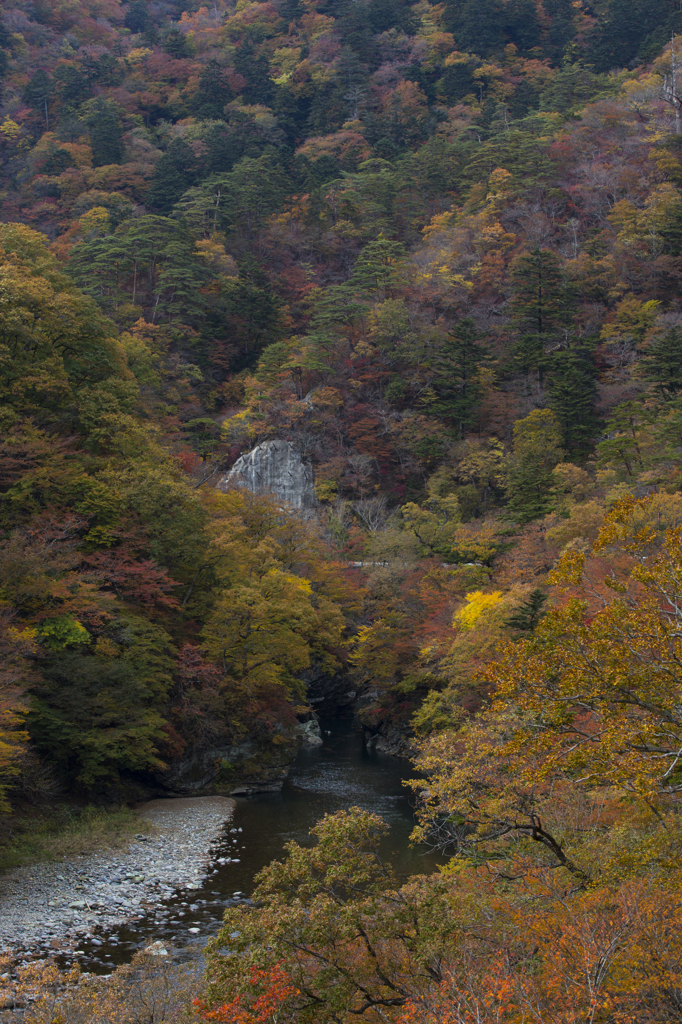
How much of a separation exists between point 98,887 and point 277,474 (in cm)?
2758

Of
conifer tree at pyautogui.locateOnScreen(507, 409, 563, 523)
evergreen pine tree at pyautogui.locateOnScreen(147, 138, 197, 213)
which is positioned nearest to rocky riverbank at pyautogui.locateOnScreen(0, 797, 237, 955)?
conifer tree at pyautogui.locateOnScreen(507, 409, 563, 523)

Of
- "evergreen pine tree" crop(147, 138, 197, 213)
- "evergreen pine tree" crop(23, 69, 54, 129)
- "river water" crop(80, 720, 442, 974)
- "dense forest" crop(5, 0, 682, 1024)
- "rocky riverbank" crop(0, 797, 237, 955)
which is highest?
"evergreen pine tree" crop(23, 69, 54, 129)

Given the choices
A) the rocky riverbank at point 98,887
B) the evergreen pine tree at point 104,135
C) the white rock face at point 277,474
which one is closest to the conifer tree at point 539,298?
the white rock face at point 277,474

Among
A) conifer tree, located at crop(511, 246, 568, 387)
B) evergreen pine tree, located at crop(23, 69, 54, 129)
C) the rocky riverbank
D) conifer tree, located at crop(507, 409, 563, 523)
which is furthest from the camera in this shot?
evergreen pine tree, located at crop(23, 69, 54, 129)

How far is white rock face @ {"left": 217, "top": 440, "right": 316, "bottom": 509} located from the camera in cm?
4016

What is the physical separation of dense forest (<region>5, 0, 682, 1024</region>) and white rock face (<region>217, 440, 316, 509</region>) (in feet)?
3.24

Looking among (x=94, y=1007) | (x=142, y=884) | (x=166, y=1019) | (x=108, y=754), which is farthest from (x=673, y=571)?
(x=108, y=754)

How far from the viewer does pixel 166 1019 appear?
7.80 meters

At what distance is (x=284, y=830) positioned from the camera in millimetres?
19312

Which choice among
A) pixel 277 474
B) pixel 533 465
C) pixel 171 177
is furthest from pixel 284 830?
pixel 171 177

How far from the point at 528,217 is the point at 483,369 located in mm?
12905

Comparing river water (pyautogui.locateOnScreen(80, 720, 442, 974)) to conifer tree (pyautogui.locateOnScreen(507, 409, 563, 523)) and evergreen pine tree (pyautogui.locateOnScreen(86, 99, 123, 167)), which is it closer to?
conifer tree (pyautogui.locateOnScreen(507, 409, 563, 523))

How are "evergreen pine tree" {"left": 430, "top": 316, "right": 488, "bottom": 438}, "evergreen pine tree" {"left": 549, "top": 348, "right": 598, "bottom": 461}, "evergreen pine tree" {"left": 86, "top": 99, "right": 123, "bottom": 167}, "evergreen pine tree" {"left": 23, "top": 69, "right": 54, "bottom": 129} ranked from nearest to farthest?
1. "evergreen pine tree" {"left": 549, "top": 348, "right": 598, "bottom": 461}
2. "evergreen pine tree" {"left": 430, "top": 316, "right": 488, "bottom": 438}
3. "evergreen pine tree" {"left": 86, "top": 99, "right": 123, "bottom": 167}
4. "evergreen pine tree" {"left": 23, "top": 69, "right": 54, "bottom": 129}

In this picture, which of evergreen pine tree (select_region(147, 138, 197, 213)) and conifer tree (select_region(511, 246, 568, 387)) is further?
evergreen pine tree (select_region(147, 138, 197, 213))
